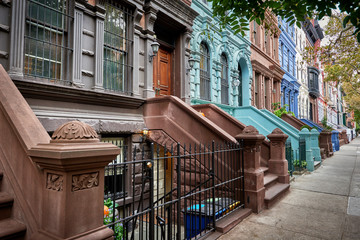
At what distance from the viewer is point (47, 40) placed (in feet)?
17.8

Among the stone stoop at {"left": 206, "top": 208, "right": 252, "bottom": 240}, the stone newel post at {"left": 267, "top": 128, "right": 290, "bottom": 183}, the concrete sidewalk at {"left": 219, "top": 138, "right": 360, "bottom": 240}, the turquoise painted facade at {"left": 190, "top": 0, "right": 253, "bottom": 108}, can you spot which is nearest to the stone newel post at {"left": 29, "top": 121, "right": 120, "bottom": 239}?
the stone stoop at {"left": 206, "top": 208, "right": 252, "bottom": 240}

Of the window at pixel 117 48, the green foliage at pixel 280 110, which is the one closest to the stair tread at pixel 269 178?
the window at pixel 117 48

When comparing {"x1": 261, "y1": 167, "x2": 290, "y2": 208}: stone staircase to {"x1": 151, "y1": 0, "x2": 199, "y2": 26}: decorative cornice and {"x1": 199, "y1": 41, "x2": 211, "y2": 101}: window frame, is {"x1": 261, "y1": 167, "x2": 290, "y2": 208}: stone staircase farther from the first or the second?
{"x1": 151, "y1": 0, "x2": 199, "y2": 26}: decorative cornice

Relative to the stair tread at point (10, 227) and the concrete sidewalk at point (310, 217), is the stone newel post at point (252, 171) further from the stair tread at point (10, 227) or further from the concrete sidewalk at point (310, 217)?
the stair tread at point (10, 227)

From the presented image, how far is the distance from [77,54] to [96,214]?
15.0 feet

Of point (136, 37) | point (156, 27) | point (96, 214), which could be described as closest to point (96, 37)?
point (136, 37)

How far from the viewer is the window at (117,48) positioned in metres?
6.66

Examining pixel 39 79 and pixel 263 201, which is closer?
pixel 39 79

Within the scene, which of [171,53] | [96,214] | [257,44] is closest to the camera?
[96,214]

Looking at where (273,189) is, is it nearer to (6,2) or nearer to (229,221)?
(229,221)

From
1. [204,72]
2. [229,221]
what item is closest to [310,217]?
[229,221]

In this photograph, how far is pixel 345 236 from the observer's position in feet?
13.9

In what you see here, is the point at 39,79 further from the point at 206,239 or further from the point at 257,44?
the point at 257,44

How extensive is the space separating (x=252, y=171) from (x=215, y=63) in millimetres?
7008
